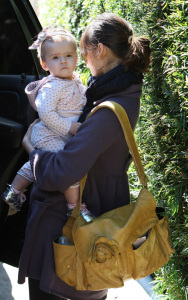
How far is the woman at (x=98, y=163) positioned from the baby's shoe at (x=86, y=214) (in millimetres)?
48

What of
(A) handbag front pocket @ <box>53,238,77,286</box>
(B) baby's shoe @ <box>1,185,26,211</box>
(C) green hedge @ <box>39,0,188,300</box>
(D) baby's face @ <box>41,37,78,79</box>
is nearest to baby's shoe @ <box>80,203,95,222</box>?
(A) handbag front pocket @ <box>53,238,77,286</box>

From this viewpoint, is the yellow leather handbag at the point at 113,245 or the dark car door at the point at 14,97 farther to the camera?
the dark car door at the point at 14,97

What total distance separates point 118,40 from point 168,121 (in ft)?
3.09

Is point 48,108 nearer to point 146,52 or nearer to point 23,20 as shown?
point 146,52

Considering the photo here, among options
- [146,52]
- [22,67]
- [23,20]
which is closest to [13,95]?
[22,67]

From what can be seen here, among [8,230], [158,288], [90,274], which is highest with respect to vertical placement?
[90,274]

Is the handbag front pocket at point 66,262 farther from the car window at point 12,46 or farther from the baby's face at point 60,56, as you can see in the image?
the car window at point 12,46

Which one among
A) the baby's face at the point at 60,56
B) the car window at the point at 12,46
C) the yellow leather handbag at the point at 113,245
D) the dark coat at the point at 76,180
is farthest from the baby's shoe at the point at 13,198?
the car window at the point at 12,46

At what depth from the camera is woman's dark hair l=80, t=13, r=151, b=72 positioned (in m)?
2.12

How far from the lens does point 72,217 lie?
2117 millimetres

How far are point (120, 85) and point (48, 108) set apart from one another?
0.39 meters

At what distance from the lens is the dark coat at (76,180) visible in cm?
193

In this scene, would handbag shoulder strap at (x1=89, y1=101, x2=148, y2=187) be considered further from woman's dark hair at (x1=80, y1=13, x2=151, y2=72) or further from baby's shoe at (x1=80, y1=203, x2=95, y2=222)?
baby's shoe at (x1=80, y1=203, x2=95, y2=222)

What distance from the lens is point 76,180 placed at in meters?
1.94
